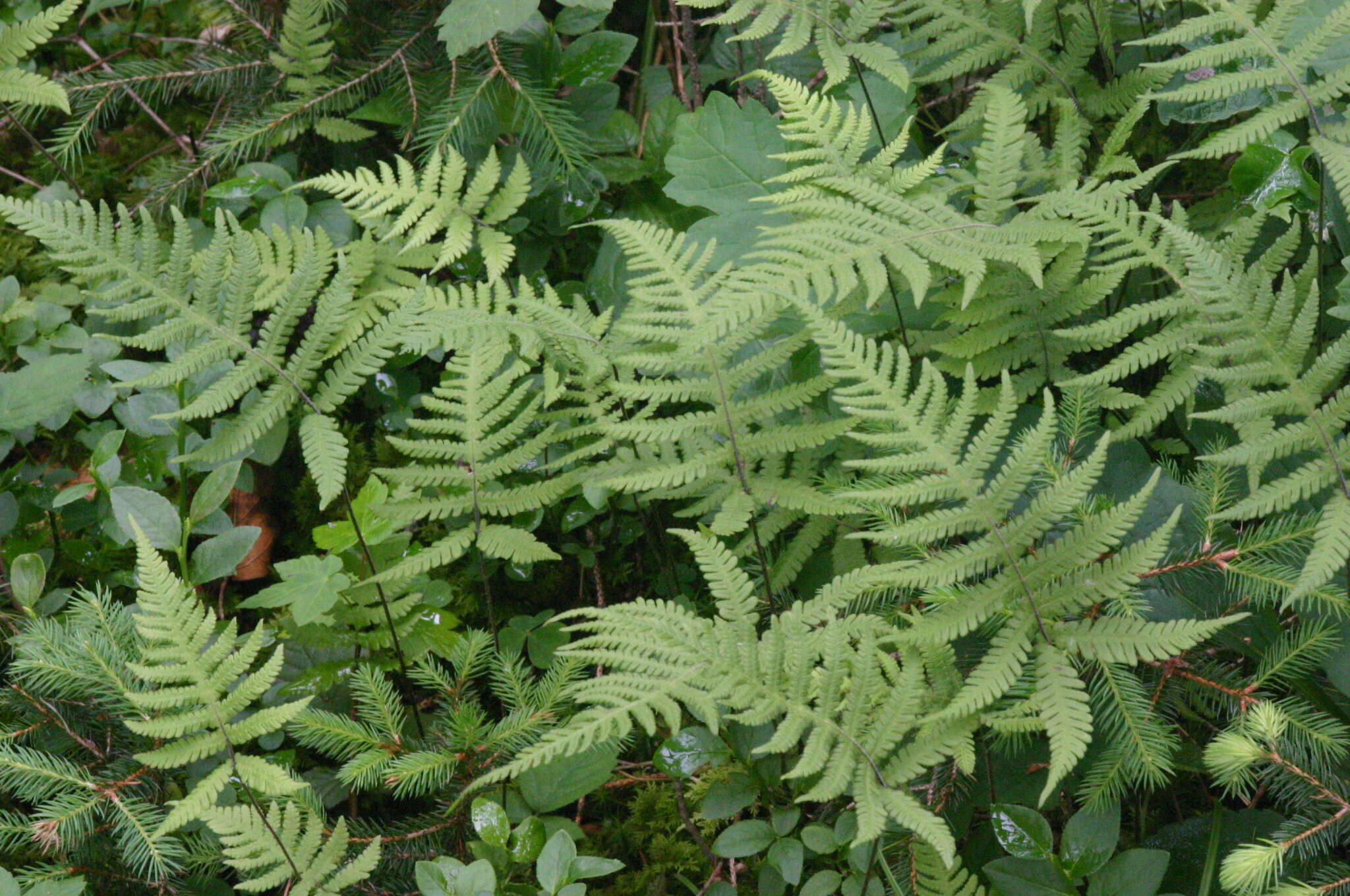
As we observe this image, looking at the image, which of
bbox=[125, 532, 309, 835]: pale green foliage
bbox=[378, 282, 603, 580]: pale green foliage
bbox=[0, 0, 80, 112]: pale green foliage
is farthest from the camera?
bbox=[0, 0, 80, 112]: pale green foliage

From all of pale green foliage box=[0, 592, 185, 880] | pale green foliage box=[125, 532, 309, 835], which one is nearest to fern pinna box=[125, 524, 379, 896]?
pale green foliage box=[125, 532, 309, 835]

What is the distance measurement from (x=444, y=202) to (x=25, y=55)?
1154mm

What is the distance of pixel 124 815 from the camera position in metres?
1.78

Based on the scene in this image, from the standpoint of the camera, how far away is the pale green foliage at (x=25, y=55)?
8.25 feet

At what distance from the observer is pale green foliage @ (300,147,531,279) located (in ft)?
7.95

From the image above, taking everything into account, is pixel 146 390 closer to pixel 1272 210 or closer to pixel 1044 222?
pixel 1044 222

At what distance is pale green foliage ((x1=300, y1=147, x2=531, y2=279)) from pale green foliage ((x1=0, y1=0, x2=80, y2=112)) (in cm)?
69

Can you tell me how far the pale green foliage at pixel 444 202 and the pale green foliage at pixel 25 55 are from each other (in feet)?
2.27

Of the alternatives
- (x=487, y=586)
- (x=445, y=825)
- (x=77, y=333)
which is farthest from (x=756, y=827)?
(x=77, y=333)

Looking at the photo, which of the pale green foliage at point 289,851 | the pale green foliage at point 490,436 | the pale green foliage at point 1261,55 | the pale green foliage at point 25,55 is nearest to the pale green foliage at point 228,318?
the pale green foliage at point 490,436

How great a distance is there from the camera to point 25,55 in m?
2.57

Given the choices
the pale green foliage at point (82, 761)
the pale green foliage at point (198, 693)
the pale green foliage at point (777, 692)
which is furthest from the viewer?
the pale green foliage at point (82, 761)

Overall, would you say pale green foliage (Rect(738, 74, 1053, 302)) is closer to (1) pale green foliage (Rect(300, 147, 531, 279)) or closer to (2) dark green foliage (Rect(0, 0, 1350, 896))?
(2) dark green foliage (Rect(0, 0, 1350, 896))

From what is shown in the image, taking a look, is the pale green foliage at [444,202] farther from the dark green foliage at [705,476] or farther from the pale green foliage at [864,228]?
the pale green foliage at [864,228]
